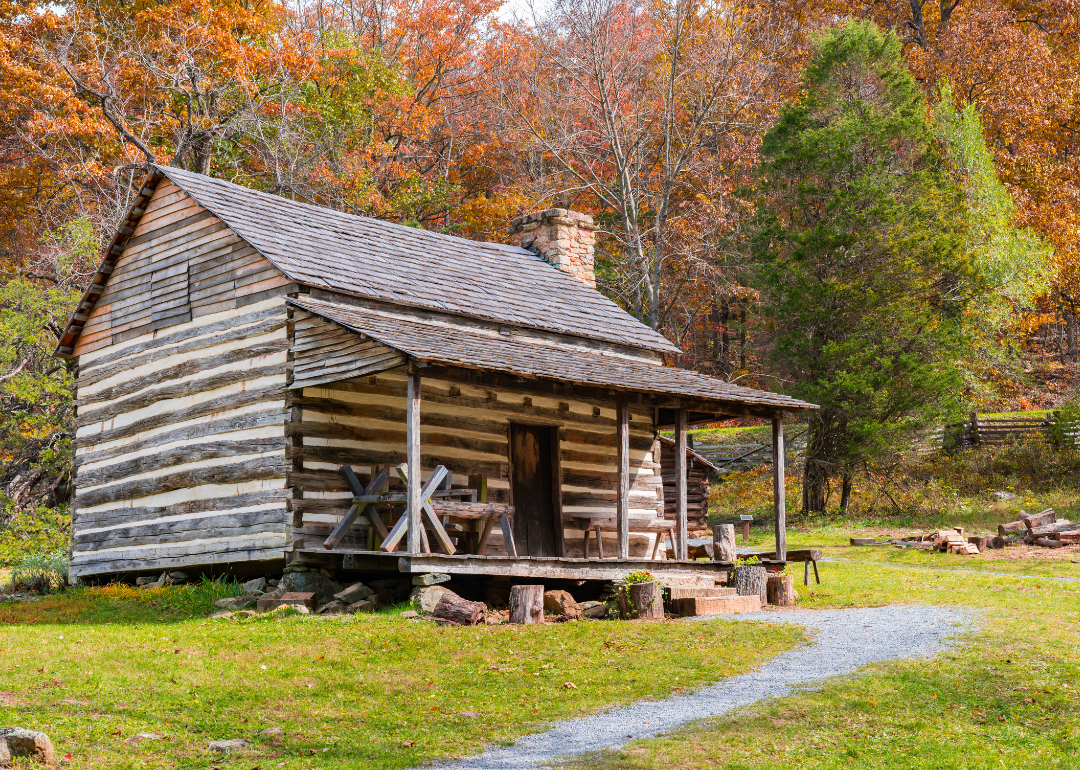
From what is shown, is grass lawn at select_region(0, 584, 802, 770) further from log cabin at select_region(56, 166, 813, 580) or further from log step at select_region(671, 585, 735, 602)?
log cabin at select_region(56, 166, 813, 580)

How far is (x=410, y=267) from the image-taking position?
16875mm

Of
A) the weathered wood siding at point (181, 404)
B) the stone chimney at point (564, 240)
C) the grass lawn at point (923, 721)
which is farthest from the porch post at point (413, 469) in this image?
the stone chimney at point (564, 240)

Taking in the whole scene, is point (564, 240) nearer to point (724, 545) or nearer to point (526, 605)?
point (724, 545)

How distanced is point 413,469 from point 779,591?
5175 millimetres

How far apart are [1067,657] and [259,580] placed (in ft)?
30.8

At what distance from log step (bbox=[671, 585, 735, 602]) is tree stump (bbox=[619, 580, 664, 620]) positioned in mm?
571

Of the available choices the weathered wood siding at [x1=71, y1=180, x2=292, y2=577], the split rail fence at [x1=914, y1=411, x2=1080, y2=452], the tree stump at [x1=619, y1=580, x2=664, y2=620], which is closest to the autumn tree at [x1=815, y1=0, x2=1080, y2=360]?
the split rail fence at [x1=914, y1=411, x2=1080, y2=452]

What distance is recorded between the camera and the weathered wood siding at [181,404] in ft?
45.9

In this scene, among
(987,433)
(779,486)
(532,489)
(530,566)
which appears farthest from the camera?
(987,433)

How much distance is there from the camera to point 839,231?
27.3 metres

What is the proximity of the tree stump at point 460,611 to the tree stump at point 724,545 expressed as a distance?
4.39 m

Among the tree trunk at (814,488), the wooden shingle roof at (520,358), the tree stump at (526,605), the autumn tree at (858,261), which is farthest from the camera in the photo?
the tree trunk at (814,488)

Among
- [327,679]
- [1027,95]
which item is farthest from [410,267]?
[1027,95]

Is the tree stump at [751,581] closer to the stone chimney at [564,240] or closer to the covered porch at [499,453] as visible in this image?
the covered porch at [499,453]
